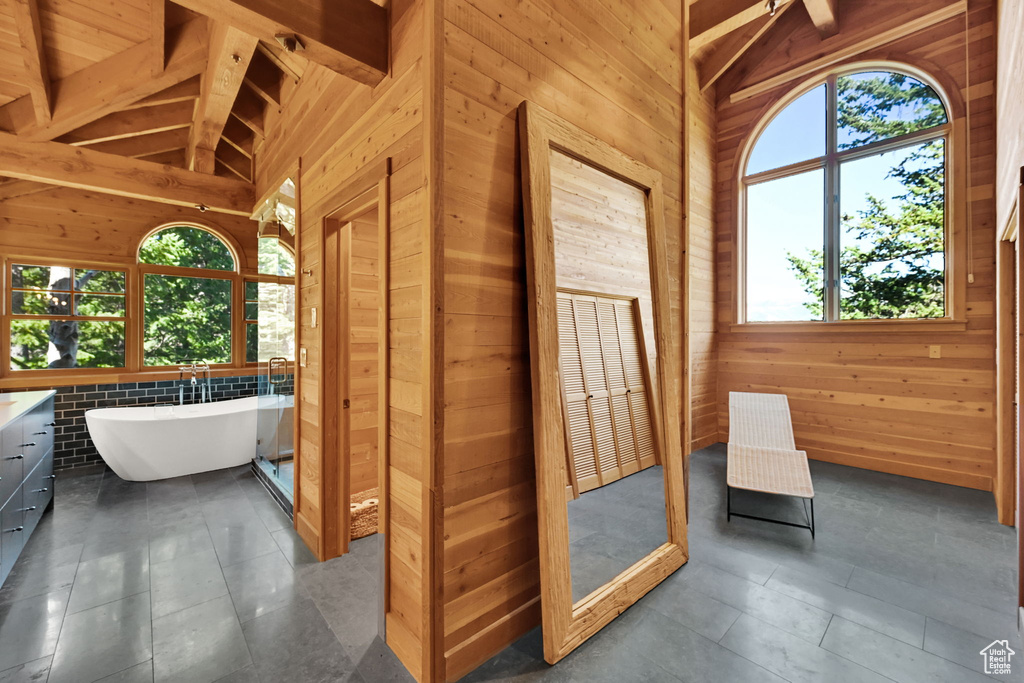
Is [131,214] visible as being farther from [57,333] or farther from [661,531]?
[661,531]

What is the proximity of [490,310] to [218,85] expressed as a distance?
8.56 feet

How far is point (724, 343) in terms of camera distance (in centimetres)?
469

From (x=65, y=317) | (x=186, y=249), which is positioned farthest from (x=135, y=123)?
(x=65, y=317)

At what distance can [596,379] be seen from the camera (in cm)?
195

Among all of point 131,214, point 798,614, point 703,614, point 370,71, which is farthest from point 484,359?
point 131,214

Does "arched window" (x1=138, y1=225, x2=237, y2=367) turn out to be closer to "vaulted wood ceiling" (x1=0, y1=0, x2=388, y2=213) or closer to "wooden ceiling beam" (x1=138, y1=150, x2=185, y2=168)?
"wooden ceiling beam" (x1=138, y1=150, x2=185, y2=168)

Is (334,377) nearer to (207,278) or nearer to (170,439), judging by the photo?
(170,439)

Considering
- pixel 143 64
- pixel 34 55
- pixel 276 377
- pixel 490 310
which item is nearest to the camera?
pixel 490 310

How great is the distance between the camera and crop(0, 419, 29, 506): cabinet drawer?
2.11 metres

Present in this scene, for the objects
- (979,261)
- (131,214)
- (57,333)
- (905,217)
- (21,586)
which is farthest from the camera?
(131,214)

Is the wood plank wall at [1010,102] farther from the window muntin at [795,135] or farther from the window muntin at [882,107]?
the window muntin at [795,135]

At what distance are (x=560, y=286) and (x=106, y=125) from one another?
4.04 metres

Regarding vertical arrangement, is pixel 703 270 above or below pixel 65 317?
above

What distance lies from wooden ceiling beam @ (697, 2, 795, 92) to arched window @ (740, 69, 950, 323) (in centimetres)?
80
